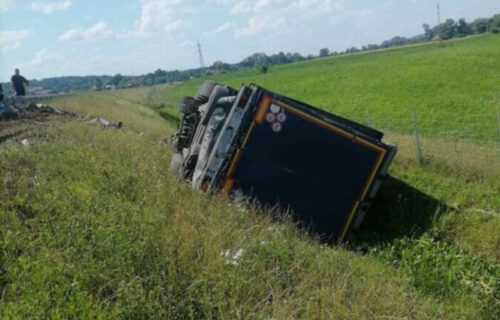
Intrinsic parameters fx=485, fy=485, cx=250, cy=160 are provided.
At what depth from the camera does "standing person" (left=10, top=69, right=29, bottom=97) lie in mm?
18688

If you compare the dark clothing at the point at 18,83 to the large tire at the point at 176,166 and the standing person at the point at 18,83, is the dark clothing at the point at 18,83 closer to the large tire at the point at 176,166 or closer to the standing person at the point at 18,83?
the standing person at the point at 18,83

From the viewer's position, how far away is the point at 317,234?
21.1ft

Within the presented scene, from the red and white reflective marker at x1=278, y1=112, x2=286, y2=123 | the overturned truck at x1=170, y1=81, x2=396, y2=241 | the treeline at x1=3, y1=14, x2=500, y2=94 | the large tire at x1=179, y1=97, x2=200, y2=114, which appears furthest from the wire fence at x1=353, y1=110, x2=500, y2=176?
the treeline at x1=3, y1=14, x2=500, y2=94

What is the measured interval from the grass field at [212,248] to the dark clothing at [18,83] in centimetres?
1150

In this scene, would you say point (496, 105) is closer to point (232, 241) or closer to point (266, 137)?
point (266, 137)

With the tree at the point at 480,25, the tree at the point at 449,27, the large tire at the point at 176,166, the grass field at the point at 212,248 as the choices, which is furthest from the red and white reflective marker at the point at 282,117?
the tree at the point at 449,27

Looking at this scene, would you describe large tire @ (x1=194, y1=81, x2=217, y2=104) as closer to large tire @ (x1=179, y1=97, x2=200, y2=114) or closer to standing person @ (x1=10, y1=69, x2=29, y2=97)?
large tire @ (x1=179, y1=97, x2=200, y2=114)

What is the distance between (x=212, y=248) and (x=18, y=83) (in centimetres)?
1750

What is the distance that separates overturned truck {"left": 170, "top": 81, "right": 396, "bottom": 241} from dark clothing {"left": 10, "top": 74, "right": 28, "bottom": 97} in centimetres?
1500

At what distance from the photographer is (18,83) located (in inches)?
743

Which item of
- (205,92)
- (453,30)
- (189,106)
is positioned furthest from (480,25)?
(189,106)

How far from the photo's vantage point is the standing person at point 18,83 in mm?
18688

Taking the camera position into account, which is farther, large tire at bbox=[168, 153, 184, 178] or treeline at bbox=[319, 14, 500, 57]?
treeline at bbox=[319, 14, 500, 57]

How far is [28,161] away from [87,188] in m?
1.69
